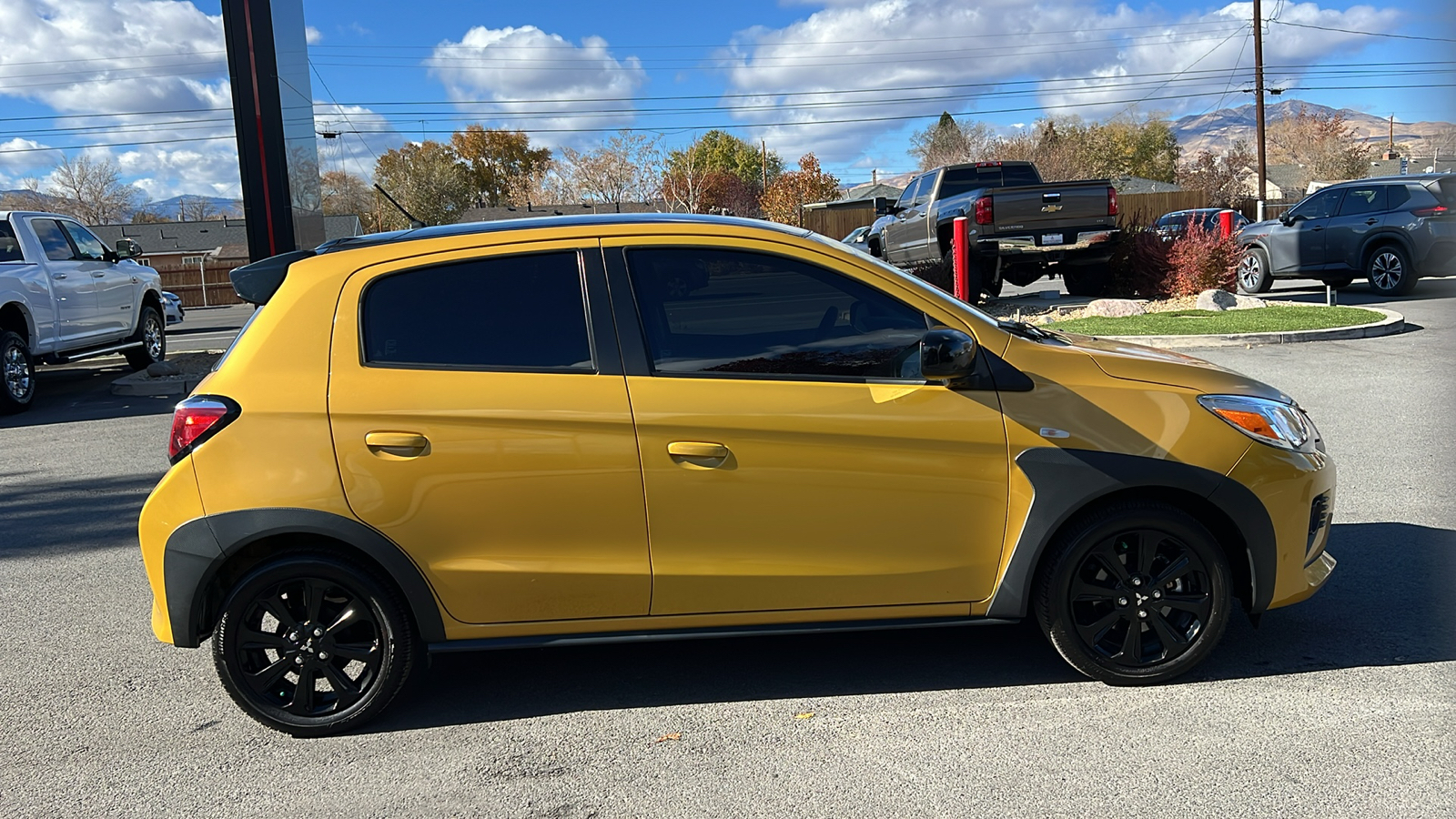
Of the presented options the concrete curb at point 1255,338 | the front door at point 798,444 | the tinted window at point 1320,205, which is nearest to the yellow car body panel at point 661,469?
the front door at point 798,444

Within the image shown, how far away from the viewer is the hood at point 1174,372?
12.8 feet

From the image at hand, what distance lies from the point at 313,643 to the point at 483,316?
1.31 m

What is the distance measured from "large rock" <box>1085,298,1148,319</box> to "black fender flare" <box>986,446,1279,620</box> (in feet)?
39.4

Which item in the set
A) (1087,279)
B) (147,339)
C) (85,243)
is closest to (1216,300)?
(1087,279)

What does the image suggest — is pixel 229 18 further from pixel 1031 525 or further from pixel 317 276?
pixel 1031 525

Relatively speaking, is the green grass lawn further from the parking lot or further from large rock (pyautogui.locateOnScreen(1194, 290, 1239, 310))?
the parking lot

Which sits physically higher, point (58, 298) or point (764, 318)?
point (58, 298)

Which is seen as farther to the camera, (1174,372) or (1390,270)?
(1390,270)

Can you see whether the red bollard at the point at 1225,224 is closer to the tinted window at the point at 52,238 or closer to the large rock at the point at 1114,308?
the large rock at the point at 1114,308

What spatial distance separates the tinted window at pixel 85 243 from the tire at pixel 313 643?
11.3 metres

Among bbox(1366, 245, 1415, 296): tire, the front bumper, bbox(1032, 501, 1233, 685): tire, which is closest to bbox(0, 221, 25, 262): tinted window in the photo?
bbox(1032, 501, 1233, 685): tire

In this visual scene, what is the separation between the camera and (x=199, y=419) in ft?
12.2

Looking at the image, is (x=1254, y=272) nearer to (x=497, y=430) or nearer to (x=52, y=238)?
(x=497, y=430)

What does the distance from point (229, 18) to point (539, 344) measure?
10.3m
